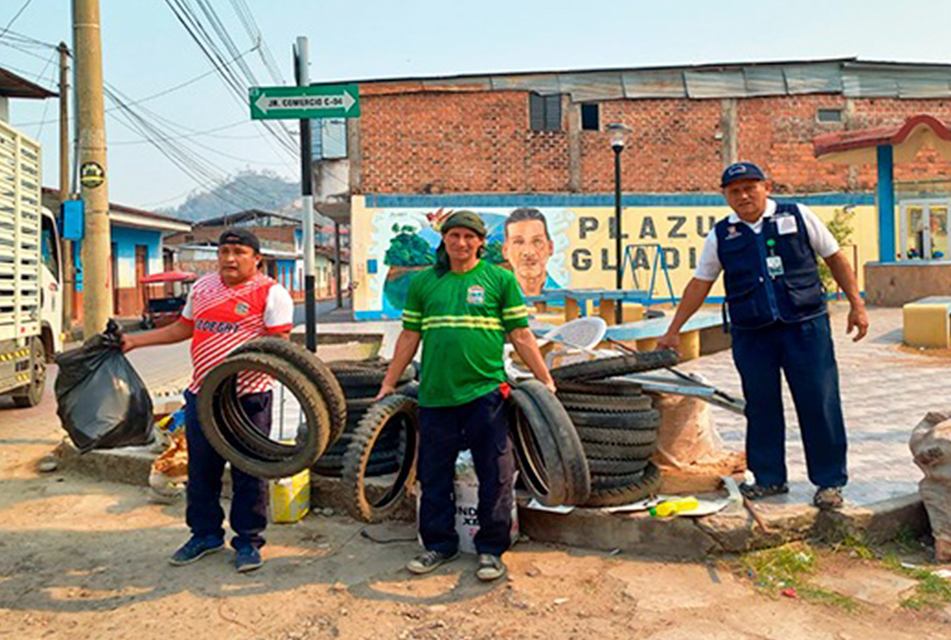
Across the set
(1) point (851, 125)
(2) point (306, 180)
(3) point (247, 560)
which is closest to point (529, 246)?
(1) point (851, 125)

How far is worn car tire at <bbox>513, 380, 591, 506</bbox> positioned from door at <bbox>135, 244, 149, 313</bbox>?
3189cm

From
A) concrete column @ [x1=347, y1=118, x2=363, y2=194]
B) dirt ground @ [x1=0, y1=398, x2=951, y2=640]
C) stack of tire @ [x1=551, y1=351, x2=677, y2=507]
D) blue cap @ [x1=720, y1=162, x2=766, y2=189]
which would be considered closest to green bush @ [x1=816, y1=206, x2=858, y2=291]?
concrete column @ [x1=347, y1=118, x2=363, y2=194]

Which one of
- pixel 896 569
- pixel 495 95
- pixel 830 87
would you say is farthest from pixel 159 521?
pixel 830 87

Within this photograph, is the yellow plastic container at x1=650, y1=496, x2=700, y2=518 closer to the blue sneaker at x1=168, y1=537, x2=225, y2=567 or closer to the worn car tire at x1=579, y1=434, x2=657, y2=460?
the worn car tire at x1=579, y1=434, x2=657, y2=460

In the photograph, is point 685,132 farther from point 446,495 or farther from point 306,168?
point 446,495

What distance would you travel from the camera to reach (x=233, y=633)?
11.2 ft

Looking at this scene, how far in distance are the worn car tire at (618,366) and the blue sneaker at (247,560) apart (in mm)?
1930

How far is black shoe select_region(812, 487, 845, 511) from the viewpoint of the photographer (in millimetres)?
4246

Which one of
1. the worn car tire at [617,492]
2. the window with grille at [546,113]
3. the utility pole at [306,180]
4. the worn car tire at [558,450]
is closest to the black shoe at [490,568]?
the worn car tire at [558,450]

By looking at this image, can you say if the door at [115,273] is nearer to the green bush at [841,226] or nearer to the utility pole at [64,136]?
the utility pole at [64,136]

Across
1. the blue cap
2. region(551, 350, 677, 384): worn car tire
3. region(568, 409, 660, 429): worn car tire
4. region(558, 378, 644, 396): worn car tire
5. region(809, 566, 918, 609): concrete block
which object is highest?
the blue cap

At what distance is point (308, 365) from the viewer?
393cm

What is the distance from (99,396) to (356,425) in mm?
1561

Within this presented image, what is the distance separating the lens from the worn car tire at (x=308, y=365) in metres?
3.93
